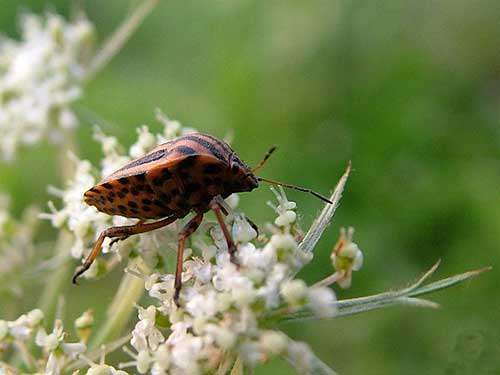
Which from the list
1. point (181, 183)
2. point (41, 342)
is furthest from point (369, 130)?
point (41, 342)

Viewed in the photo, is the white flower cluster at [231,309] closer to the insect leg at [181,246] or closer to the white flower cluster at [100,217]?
the insect leg at [181,246]

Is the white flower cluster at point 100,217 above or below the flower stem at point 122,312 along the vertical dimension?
above

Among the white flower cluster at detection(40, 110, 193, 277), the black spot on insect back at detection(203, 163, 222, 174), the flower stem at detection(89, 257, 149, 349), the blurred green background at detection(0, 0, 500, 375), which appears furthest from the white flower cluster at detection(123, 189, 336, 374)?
the blurred green background at detection(0, 0, 500, 375)

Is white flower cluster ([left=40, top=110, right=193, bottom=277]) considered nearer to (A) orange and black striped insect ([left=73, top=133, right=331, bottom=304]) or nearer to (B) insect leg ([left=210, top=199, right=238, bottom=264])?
(A) orange and black striped insect ([left=73, top=133, right=331, bottom=304])

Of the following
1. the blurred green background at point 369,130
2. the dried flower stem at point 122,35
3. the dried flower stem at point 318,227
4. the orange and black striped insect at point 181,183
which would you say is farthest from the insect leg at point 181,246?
the dried flower stem at point 122,35

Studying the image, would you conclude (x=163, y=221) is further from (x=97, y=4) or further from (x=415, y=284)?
(x=97, y=4)

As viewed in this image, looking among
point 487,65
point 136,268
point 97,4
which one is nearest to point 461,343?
point 136,268
